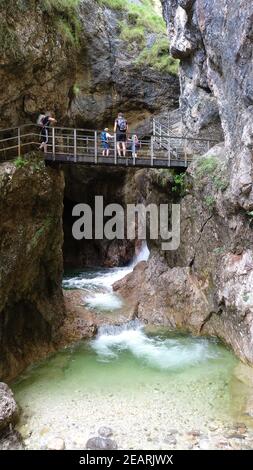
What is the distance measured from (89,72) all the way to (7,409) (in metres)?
20.2

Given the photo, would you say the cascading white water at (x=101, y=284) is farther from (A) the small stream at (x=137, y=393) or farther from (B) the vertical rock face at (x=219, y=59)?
(B) the vertical rock face at (x=219, y=59)

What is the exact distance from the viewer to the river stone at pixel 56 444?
7461mm

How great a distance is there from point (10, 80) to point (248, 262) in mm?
8430

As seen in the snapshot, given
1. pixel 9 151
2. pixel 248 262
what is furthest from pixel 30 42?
pixel 248 262

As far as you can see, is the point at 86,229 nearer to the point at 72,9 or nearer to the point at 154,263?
the point at 154,263

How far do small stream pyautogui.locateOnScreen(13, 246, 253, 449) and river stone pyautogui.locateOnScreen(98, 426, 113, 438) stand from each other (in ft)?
0.36

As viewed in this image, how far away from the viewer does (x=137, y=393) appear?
9.48m

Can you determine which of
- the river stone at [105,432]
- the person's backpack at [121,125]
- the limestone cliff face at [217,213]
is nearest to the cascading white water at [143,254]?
the limestone cliff face at [217,213]

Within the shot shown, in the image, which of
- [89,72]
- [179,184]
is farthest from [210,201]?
[89,72]

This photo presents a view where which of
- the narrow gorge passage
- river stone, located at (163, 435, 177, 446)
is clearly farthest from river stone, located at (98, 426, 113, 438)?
river stone, located at (163, 435, 177, 446)

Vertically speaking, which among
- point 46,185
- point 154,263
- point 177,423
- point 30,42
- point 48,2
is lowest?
point 177,423

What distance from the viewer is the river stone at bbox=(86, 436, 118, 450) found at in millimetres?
7375

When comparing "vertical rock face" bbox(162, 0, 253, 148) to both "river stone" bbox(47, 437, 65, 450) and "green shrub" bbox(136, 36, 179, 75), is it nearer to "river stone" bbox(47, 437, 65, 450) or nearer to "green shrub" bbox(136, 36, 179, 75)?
"green shrub" bbox(136, 36, 179, 75)

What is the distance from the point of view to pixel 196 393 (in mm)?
9383
